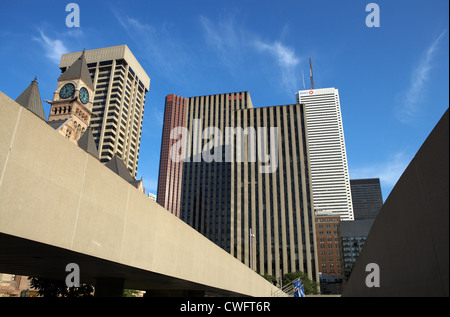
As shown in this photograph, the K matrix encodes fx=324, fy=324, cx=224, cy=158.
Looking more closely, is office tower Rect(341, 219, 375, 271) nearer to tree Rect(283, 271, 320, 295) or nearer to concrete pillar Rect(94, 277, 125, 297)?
tree Rect(283, 271, 320, 295)

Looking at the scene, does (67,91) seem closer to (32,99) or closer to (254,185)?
(32,99)

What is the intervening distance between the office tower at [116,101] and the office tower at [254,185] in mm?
24193

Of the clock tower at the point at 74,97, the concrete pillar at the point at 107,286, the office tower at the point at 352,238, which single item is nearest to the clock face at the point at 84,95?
the clock tower at the point at 74,97

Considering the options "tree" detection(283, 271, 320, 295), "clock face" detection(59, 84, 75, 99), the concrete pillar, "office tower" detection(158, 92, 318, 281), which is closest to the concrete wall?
the concrete pillar

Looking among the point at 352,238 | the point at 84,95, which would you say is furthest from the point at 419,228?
the point at 352,238

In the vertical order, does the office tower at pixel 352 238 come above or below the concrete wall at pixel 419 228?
above

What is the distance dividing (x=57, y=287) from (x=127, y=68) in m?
129

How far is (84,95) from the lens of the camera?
8750 centimetres

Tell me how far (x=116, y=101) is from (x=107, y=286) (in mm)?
126505

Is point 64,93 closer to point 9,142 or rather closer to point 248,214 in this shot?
point 248,214

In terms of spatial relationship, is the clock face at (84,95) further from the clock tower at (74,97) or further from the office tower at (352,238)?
the office tower at (352,238)

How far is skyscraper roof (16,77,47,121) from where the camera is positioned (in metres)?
Result: 54.8

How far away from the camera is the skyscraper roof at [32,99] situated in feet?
180
